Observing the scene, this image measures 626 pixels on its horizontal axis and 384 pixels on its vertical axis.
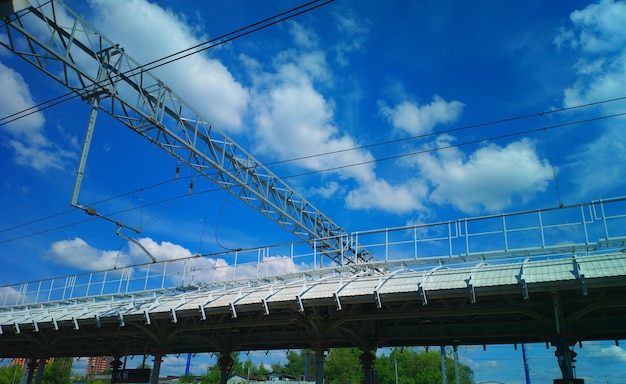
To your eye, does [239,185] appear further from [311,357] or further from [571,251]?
[571,251]

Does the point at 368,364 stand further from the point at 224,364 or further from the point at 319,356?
the point at 224,364

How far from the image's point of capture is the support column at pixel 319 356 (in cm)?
2208

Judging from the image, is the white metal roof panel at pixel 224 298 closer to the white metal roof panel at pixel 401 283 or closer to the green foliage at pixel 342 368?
the white metal roof panel at pixel 401 283

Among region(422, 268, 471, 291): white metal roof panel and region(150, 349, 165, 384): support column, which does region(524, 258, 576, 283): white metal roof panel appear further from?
region(150, 349, 165, 384): support column

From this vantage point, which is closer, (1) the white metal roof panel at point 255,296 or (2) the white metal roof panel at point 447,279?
(2) the white metal roof panel at point 447,279

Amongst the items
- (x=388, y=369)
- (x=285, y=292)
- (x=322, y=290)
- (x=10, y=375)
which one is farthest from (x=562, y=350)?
(x=10, y=375)

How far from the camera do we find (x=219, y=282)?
31.0m

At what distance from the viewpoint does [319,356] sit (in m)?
22.7

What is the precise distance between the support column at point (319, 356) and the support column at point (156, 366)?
34.6 ft

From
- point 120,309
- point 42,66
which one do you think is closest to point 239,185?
point 120,309

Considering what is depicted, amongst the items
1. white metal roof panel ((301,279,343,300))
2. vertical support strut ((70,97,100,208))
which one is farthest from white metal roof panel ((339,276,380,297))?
vertical support strut ((70,97,100,208))

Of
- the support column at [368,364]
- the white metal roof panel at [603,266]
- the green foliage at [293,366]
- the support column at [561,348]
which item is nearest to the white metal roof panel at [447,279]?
the support column at [561,348]

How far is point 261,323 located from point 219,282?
8407 mm

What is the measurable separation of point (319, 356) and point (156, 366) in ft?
36.5
